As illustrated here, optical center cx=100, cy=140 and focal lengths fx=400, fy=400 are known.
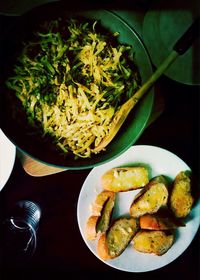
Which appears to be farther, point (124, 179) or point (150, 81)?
point (124, 179)

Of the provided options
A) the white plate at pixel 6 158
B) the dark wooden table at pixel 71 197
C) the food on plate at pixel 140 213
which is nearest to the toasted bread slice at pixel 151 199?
the food on plate at pixel 140 213

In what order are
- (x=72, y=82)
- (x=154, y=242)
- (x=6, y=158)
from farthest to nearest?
(x=154, y=242), (x=6, y=158), (x=72, y=82)

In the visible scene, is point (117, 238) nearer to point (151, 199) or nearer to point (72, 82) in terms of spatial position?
point (151, 199)

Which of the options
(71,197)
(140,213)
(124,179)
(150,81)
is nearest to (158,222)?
(140,213)

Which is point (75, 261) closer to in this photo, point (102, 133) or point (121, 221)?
point (121, 221)

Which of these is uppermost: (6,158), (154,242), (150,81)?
(150,81)

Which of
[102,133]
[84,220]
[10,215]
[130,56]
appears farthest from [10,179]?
[130,56]

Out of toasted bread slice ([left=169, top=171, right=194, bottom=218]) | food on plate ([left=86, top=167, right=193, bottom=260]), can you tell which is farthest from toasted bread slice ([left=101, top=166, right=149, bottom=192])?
toasted bread slice ([left=169, top=171, right=194, bottom=218])

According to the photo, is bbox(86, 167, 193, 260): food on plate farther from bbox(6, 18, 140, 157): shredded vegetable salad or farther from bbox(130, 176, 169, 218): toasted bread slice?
bbox(6, 18, 140, 157): shredded vegetable salad
